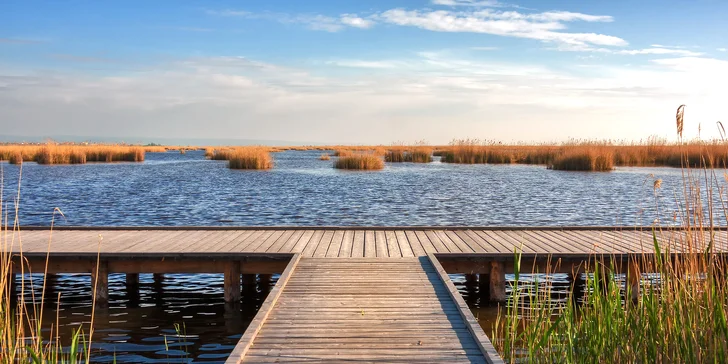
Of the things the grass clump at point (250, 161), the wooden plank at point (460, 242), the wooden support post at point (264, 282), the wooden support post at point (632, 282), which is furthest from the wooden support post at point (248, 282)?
the grass clump at point (250, 161)

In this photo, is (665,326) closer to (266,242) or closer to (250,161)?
(266,242)

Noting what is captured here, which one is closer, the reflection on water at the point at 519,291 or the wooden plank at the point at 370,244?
the reflection on water at the point at 519,291

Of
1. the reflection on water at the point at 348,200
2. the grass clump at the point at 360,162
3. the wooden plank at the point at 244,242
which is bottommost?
the reflection on water at the point at 348,200

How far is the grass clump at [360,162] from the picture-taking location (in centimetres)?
3228

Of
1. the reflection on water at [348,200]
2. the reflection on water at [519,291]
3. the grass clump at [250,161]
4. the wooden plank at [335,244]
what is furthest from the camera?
the grass clump at [250,161]

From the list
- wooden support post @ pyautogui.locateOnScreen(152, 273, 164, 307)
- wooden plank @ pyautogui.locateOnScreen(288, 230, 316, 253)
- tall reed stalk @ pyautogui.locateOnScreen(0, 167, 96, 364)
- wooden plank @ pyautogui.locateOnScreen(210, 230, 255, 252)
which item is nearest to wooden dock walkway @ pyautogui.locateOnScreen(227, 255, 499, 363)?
wooden plank @ pyautogui.locateOnScreen(288, 230, 316, 253)

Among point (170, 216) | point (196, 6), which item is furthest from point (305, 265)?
point (196, 6)

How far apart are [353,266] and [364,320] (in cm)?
198

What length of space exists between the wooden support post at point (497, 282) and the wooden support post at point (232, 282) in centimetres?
313

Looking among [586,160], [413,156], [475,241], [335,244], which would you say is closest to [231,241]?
[335,244]

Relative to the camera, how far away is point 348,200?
18.1 metres

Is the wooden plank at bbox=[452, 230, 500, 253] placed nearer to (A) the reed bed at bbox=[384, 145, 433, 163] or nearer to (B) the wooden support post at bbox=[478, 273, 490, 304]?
(B) the wooden support post at bbox=[478, 273, 490, 304]

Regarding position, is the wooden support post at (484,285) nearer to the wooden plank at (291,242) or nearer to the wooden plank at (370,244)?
the wooden plank at (370,244)

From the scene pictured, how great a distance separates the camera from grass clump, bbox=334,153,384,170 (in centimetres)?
3228
